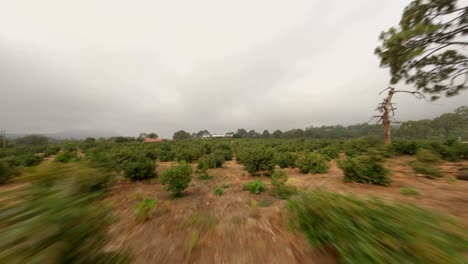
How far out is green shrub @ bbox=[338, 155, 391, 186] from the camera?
6285 millimetres

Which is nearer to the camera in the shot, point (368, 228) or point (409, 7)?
point (368, 228)

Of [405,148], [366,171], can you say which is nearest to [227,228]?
[366,171]

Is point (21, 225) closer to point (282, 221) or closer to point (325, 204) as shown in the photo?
point (325, 204)

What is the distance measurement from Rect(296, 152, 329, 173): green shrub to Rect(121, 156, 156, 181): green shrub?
375 inches

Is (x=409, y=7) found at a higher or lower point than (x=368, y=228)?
higher

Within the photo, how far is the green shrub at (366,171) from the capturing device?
6.29 m

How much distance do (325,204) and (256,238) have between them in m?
1.66

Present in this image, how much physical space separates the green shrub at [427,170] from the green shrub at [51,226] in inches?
476

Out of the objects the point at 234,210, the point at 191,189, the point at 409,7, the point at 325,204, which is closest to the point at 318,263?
the point at 325,204

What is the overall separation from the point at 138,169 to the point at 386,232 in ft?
33.3

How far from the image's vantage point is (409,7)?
5086mm

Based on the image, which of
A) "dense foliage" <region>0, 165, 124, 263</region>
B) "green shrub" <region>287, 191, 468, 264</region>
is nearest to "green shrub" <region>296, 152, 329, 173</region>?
"green shrub" <region>287, 191, 468, 264</region>

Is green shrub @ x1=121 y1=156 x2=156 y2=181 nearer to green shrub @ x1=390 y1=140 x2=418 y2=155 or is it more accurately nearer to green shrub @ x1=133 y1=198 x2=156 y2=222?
green shrub @ x1=133 y1=198 x2=156 y2=222

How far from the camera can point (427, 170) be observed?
24.2ft
